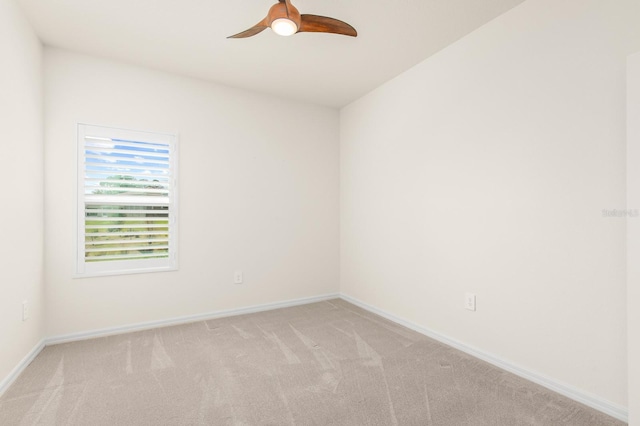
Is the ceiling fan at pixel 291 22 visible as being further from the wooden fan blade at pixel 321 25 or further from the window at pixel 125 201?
the window at pixel 125 201

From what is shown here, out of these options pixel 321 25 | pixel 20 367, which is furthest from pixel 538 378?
pixel 20 367

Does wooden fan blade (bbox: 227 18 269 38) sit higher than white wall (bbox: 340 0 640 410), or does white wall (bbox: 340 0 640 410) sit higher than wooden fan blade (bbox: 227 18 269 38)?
wooden fan blade (bbox: 227 18 269 38)

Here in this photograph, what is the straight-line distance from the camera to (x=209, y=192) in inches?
133

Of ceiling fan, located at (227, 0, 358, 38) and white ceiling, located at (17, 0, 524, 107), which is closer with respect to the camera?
ceiling fan, located at (227, 0, 358, 38)

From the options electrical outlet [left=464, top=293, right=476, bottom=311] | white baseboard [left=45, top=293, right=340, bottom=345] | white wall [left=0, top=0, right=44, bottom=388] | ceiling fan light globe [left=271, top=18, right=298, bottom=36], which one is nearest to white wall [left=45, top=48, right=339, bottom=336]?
white baseboard [left=45, top=293, right=340, bottom=345]

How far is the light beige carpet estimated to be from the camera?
1739mm

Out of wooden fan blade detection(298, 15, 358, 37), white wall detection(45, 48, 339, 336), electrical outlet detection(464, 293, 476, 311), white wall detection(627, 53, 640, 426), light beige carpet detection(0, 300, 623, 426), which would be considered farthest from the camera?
→ white wall detection(45, 48, 339, 336)

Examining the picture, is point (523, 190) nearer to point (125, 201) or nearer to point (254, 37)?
point (254, 37)

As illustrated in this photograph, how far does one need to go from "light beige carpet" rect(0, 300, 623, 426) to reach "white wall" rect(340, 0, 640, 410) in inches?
13.4

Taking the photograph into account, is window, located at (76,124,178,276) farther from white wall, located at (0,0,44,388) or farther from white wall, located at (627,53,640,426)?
white wall, located at (627,53,640,426)

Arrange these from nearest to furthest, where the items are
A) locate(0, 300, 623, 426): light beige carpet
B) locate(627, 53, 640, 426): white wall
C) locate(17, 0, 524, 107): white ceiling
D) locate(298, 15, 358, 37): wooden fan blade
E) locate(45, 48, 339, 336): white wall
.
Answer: locate(627, 53, 640, 426): white wall, locate(0, 300, 623, 426): light beige carpet, locate(298, 15, 358, 37): wooden fan blade, locate(17, 0, 524, 107): white ceiling, locate(45, 48, 339, 336): white wall

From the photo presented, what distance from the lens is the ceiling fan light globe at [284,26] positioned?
182 centimetres

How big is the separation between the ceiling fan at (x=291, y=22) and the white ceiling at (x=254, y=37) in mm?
256

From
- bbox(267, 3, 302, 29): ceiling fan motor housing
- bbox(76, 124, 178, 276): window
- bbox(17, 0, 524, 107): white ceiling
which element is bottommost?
bbox(76, 124, 178, 276): window
